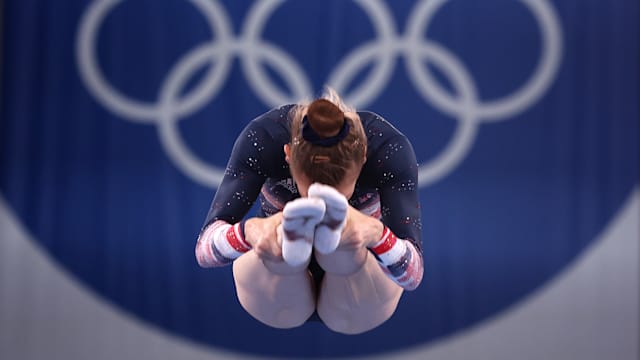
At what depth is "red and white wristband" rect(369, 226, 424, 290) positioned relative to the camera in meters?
2.41

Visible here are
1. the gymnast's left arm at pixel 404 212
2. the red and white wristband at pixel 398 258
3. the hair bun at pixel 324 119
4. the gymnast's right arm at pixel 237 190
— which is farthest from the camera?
the gymnast's right arm at pixel 237 190

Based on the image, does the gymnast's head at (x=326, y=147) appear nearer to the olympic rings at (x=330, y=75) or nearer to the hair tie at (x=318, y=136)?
the hair tie at (x=318, y=136)

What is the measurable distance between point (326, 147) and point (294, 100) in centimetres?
318

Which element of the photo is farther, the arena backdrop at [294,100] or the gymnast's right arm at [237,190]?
the arena backdrop at [294,100]

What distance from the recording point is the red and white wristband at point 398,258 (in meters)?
2.41

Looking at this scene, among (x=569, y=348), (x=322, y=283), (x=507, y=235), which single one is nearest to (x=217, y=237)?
(x=322, y=283)

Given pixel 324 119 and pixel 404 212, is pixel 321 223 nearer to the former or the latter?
pixel 324 119

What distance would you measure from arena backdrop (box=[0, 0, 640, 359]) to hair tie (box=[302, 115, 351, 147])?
315 cm

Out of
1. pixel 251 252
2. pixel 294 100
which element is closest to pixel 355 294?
pixel 251 252

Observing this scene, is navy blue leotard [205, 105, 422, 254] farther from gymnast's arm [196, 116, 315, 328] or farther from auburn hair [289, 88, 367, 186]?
auburn hair [289, 88, 367, 186]

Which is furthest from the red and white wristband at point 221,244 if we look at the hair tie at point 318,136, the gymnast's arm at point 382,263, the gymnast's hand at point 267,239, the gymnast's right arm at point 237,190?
the hair tie at point 318,136

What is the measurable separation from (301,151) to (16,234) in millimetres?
3811

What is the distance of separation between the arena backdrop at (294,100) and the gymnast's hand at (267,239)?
3.11m

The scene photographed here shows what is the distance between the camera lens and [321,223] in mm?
2195
